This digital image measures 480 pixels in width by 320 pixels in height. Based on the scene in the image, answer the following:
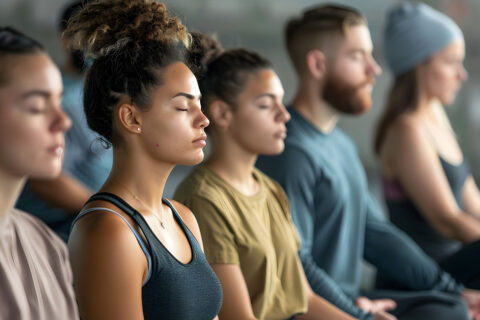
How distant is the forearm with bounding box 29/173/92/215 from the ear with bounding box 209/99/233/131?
407 mm

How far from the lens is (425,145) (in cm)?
213

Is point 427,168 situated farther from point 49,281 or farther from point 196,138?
point 49,281

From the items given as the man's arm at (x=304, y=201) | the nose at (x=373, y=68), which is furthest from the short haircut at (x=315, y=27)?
the man's arm at (x=304, y=201)

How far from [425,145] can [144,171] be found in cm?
133

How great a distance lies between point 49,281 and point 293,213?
0.78 meters

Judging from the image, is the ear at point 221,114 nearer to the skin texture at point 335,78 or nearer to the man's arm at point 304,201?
the man's arm at point 304,201

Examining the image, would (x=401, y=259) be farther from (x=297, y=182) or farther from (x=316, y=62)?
(x=316, y=62)

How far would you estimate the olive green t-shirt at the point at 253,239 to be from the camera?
124cm

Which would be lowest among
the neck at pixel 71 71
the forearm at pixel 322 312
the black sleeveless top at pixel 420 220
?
the black sleeveless top at pixel 420 220

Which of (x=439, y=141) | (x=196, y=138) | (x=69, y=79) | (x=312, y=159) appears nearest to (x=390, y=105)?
(x=439, y=141)

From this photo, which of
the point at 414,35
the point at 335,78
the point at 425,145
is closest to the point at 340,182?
the point at 335,78

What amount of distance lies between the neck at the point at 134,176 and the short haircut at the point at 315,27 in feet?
3.07

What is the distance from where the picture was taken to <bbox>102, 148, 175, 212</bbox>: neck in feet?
3.24

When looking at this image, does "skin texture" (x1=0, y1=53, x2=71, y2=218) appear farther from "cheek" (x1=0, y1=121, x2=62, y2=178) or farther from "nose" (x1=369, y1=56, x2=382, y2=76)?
"nose" (x1=369, y1=56, x2=382, y2=76)
